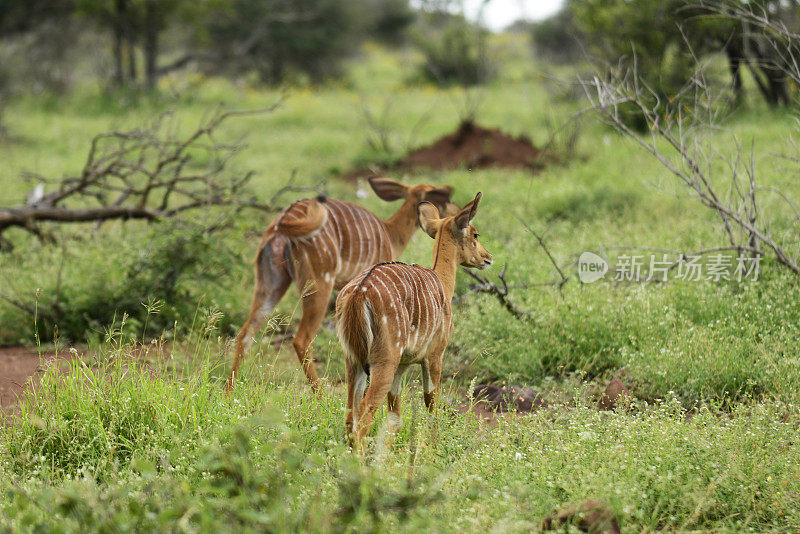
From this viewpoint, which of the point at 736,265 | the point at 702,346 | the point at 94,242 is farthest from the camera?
the point at 94,242

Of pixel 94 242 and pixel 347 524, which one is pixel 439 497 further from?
pixel 94 242

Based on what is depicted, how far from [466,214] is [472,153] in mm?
8021

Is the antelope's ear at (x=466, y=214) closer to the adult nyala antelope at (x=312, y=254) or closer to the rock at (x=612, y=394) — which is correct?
the adult nyala antelope at (x=312, y=254)

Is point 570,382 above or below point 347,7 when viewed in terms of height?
below

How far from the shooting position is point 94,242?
817 centimetres

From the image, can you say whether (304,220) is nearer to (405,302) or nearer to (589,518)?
(405,302)

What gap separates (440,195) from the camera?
18.8ft

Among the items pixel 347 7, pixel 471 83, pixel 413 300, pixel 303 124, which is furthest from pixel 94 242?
pixel 347 7

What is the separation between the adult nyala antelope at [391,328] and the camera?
391cm

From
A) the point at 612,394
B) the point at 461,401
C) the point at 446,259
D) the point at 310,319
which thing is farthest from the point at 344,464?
the point at 612,394

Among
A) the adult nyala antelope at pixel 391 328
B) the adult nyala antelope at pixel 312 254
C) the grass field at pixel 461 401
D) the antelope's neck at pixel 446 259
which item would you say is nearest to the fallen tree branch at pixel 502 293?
the grass field at pixel 461 401

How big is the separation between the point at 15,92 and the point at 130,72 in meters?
2.84

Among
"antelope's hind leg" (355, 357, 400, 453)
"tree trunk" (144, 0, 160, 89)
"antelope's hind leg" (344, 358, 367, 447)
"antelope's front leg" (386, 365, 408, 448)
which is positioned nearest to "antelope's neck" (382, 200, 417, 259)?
"antelope's front leg" (386, 365, 408, 448)

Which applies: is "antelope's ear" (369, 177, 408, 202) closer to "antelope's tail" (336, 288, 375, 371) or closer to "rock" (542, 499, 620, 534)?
"antelope's tail" (336, 288, 375, 371)
